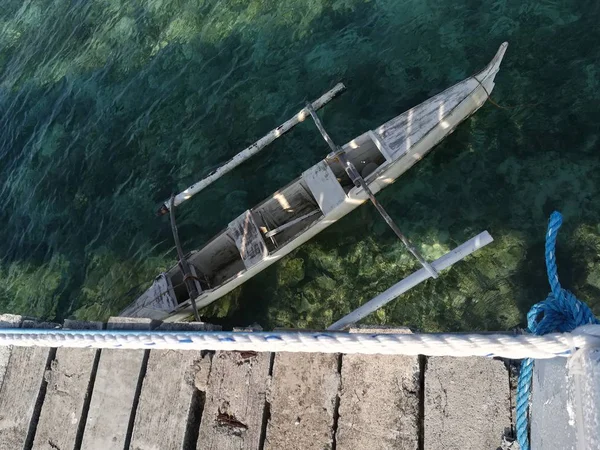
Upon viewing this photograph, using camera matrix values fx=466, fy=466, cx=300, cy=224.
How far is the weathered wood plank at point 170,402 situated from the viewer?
4734mm

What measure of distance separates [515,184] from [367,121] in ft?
11.6

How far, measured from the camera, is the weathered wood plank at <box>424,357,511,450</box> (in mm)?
4047

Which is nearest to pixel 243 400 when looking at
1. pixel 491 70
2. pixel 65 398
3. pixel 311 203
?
pixel 65 398

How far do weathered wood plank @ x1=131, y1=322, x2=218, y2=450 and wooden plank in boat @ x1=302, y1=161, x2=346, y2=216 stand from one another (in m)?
5.08

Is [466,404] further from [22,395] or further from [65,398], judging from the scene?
[22,395]

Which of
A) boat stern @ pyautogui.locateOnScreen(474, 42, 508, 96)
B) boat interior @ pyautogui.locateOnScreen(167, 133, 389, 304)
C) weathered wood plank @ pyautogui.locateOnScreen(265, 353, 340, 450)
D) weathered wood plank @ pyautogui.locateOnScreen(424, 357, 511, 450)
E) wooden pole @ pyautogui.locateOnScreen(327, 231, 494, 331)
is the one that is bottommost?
wooden pole @ pyautogui.locateOnScreen(327, 231, 494, 331)

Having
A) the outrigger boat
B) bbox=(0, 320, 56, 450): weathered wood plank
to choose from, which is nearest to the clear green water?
the outrigger boat

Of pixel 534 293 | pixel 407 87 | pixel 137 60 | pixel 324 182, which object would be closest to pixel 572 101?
pixel 407 87

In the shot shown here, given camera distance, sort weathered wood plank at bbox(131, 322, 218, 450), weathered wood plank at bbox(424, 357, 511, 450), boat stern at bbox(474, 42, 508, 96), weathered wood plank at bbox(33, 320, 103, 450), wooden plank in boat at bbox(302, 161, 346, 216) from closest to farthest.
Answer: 1. weathered wood plank at bbox(424, 357, 511, 450)
2. weathered wood plank at bbox(131, 322, 218, 450)
3. weathered wood plank at bbox(33, 320, 103, 450)
4. boat stern at bbox(474, 42, 508, 96)
5. wooden plank in boat at bbox(302, 161, 346, 216)

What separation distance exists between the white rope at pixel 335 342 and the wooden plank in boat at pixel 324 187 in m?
5.36

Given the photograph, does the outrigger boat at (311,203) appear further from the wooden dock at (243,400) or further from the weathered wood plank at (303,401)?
the weathered wood plank at (303,401)

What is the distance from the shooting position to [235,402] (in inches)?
187

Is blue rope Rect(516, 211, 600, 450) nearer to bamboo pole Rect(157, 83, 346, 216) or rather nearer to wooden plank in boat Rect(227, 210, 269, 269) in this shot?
wooden plank in boat Rect(227, 210, 269, 269)

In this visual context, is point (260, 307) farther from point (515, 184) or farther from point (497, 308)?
point (515, 184)
